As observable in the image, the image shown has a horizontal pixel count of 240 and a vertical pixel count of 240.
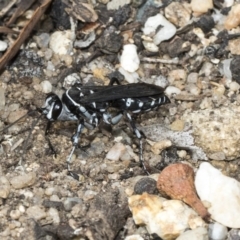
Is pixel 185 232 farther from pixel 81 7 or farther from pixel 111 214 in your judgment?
pixel 81 7

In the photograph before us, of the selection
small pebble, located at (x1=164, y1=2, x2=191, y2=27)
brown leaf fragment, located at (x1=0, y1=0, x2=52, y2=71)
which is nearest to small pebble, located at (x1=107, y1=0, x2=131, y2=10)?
small pebble, located at (x1=164, y1=2, x2=191, y2=27)

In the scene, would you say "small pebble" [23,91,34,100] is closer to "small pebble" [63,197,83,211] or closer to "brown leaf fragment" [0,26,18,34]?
"brown leaf fragment" [0,26,18,34]

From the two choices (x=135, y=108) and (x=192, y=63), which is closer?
(x=135, y=108)

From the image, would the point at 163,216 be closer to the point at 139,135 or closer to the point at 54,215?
the point at 54,215

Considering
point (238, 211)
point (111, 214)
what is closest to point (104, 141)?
point (111, 214)

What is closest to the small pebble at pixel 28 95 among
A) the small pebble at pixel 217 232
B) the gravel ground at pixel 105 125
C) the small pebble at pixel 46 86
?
the gravel ground at pixel 105 125
